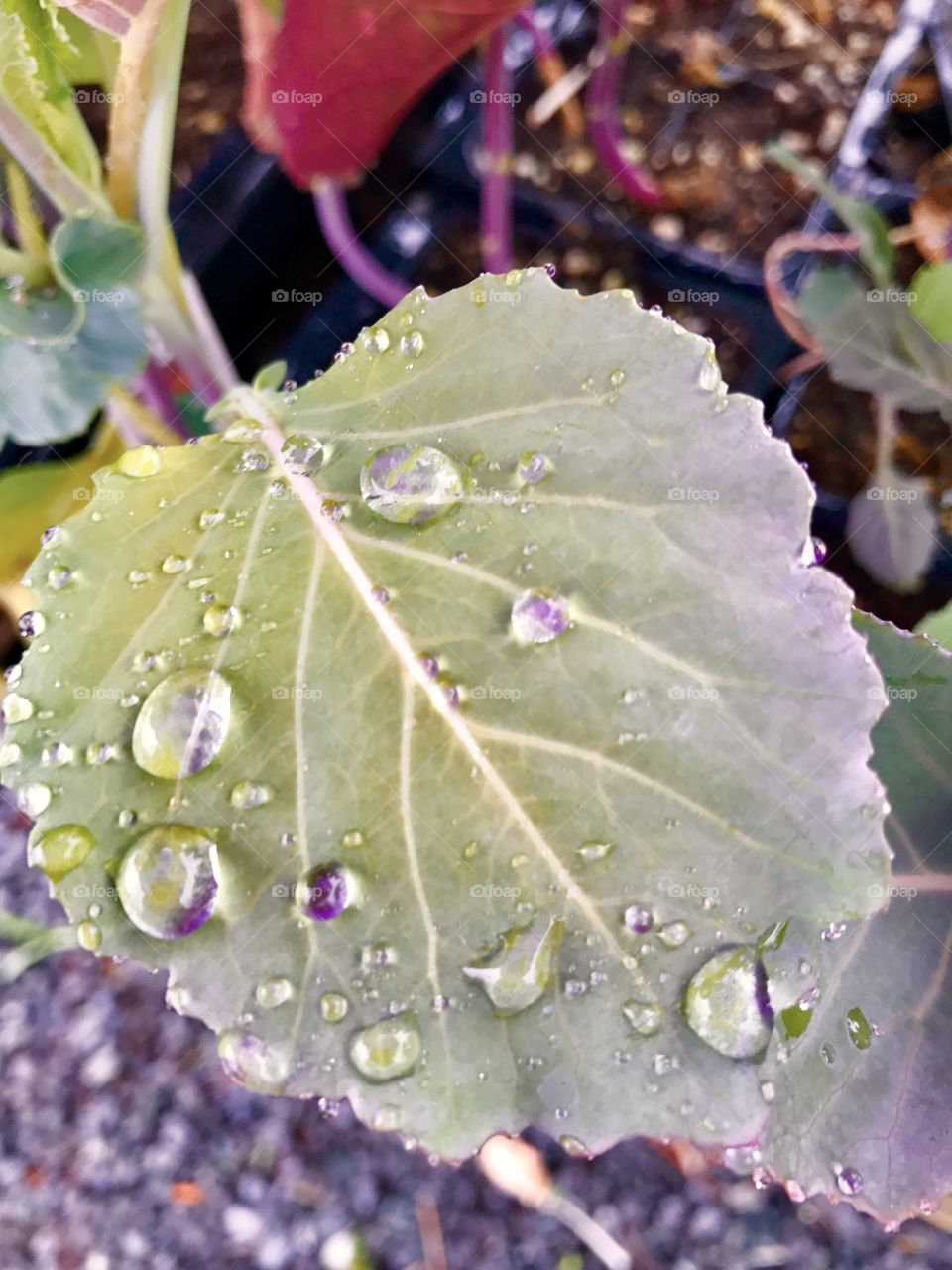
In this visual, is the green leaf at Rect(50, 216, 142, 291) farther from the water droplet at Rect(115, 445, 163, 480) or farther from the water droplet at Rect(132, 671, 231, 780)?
the water droplet at Rect(132, 671, 231, 780)

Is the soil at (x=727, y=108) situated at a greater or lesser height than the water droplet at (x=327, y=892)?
lesser

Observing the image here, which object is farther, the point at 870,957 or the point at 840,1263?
the point at 840,1263

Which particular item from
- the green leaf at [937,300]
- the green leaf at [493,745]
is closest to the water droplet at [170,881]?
the green leaf at [493,745]

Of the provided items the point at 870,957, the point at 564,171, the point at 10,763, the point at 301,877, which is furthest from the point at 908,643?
the point at 564,171

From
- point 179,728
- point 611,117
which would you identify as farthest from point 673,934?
point 611,117

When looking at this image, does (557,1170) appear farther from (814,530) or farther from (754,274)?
(754,274)

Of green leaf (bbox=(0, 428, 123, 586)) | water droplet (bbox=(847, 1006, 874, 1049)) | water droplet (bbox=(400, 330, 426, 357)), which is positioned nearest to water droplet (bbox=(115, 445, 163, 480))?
water droplet (bbox=(400, 330, 426, 357))

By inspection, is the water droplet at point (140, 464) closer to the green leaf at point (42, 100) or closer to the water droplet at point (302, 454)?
the water droplet at point (302, 454)
